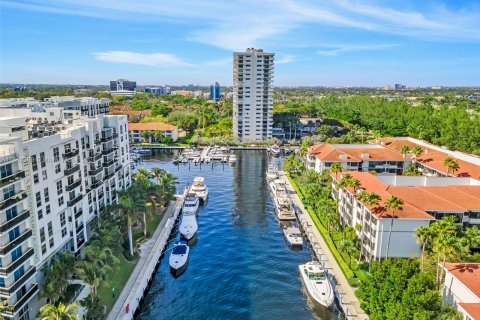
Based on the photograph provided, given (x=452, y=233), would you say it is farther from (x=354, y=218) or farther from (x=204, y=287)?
(x=204, y=287)

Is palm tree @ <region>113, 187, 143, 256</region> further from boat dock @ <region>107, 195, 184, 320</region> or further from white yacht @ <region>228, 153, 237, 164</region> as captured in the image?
white yacht @ <region>228, 153, 237, 164</region>

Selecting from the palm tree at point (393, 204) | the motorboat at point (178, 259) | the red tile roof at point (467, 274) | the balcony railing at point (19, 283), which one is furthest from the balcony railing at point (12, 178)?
the red tile roof at point (467, 274)

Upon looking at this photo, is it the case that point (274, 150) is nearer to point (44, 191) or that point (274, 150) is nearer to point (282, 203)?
point (282, 203)

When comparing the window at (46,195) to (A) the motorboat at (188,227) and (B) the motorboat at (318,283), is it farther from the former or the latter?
(B) the motorboat at (318,283)

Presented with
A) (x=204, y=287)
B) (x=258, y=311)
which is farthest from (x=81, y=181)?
(x=258, y=311)

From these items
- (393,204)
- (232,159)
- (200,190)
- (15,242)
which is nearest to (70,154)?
(15,242)
